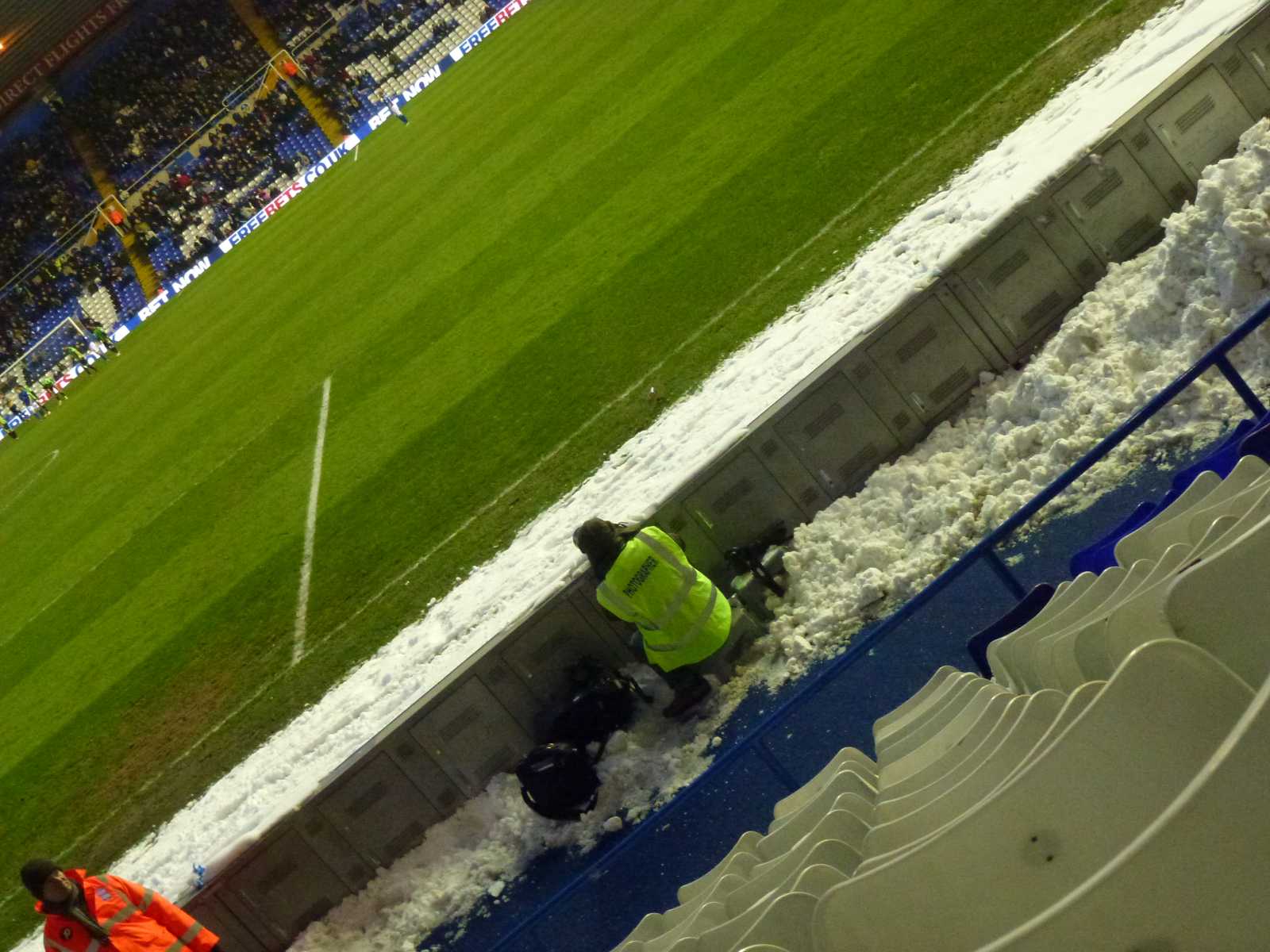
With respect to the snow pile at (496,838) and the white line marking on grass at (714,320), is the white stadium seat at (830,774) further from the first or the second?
the white line marking on grass at (714,320)

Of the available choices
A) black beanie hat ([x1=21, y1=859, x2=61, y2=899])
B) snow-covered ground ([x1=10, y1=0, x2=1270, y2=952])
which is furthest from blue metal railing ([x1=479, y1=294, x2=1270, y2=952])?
black beanie hat ([x1=21, y1=859, x2=61, y2=899])

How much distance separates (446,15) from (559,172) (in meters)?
13.8

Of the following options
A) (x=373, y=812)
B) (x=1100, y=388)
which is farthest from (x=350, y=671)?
(x=1100, y=388)

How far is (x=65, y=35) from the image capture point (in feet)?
112

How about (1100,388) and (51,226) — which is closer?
(1100,388)

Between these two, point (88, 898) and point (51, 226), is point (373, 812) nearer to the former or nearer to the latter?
point (88, 898)

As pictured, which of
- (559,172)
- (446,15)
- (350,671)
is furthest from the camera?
(446,15)

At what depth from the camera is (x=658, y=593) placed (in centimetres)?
855

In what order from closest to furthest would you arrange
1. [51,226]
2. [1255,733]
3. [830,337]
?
[1255,733]
[830,337]
[51,226]

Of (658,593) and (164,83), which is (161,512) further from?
Answer: (164,83)

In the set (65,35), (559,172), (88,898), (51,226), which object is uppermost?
(65,35)

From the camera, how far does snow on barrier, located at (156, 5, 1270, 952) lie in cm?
971

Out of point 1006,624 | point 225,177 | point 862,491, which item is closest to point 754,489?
point 862,491

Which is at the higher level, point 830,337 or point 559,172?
point 559,172
